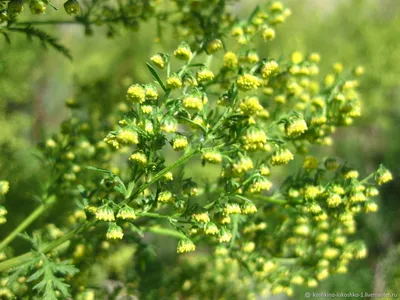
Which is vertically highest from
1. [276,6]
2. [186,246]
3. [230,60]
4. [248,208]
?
[276,6]

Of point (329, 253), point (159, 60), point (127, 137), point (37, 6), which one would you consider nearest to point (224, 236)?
point (127, 137)

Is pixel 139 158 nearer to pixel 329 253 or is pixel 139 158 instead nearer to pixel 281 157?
pixel 281 157

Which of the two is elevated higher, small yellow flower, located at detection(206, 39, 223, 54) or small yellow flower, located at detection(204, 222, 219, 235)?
small yellow flower, located at detection(206, 39, 223, 54)

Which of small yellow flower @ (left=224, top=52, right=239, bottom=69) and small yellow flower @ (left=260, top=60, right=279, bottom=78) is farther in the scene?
small yellow flower @ (left=224, top=52, right=239, bottom=69)

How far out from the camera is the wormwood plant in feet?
3.59

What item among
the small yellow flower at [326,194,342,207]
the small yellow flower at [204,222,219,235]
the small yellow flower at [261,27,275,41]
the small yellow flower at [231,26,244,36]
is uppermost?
the small yellow flower at [231,26,244,36]

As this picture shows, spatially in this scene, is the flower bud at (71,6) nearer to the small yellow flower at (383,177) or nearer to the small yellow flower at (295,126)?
the small yellow flower at (295,126)

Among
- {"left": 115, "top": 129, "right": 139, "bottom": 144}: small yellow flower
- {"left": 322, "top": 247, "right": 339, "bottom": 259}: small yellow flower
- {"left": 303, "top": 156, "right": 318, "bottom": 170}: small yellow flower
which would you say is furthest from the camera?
{"left": 322, "top": 247, "right": 339, "bottom": 259}: small yellow flower

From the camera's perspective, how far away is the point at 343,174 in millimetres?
1420

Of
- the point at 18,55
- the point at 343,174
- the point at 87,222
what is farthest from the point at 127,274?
the point at 18,55

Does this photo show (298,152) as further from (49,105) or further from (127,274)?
(49,105)

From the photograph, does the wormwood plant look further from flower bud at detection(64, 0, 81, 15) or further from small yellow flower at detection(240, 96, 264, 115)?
flower bud at detection(64, 0, 81, 15)

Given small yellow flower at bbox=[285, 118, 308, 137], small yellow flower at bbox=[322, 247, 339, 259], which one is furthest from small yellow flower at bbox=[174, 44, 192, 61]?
small yellow flower at bbox=[322, 247, 339, 259]

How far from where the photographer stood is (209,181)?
1.65 metres
